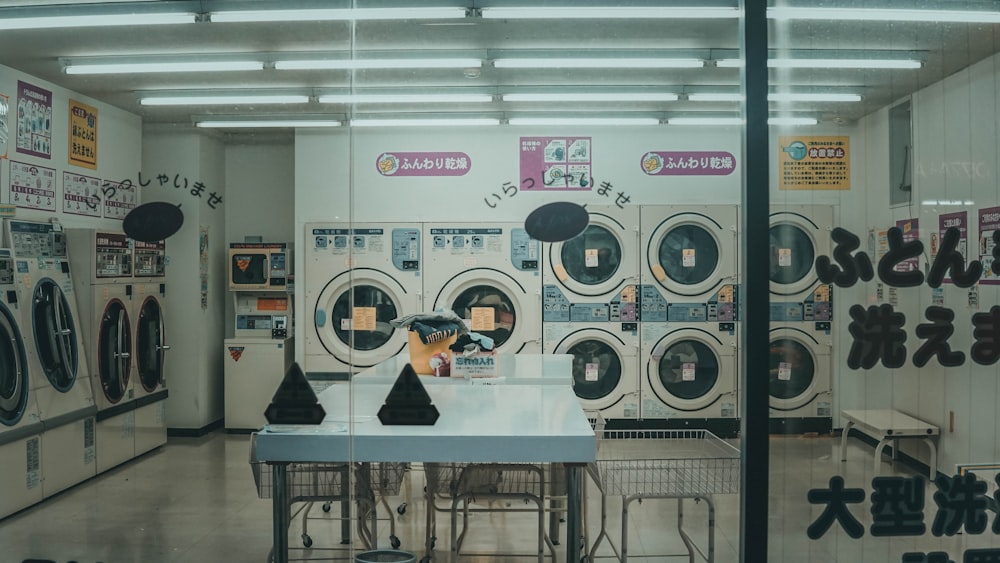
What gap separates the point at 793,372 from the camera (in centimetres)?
262

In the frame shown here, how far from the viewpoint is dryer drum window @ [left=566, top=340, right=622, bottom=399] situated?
11.0ft

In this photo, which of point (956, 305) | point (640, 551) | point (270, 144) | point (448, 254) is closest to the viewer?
point (956, 305)

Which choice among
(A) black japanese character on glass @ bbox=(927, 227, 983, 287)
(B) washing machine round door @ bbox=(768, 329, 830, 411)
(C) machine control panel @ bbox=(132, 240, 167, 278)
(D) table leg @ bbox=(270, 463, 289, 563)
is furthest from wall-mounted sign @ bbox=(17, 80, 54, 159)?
(A) black japanese character on glass @ bbox=(927, 227, 983, 287)

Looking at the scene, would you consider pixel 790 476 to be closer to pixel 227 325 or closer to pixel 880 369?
pixel 880 369

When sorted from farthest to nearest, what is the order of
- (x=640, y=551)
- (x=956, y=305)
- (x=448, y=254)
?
(x=640, y=551) → (x=448, y=254) → (x=956, y=305)

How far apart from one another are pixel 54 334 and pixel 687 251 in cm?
267

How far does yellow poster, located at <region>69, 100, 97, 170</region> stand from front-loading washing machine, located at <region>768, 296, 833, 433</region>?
8.62 ft

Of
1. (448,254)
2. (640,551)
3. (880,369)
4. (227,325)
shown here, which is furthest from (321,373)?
(880,369)

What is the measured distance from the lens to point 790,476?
2645 mm

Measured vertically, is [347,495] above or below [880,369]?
below

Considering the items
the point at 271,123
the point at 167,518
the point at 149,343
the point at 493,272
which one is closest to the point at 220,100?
the point at 271,123

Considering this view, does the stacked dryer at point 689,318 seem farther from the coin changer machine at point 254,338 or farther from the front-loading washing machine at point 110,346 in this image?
the front-loading washing machine at point 110,346

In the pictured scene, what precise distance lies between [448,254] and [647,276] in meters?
0.90

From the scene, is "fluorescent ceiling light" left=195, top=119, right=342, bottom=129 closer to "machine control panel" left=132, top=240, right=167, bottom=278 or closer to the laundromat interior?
the laundromat interior
